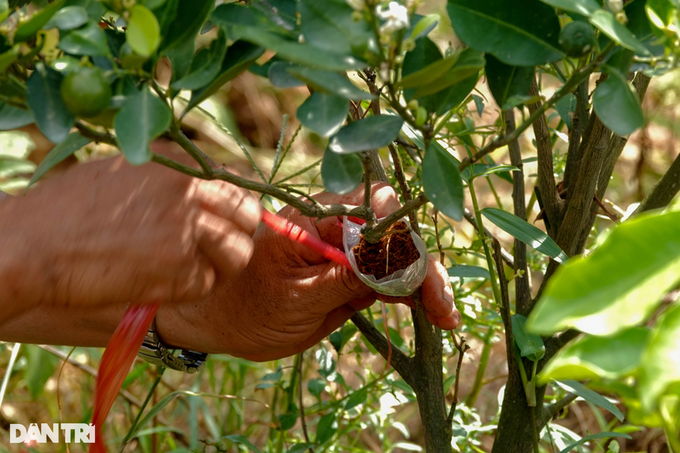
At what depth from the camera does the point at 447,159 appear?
0.43 meters

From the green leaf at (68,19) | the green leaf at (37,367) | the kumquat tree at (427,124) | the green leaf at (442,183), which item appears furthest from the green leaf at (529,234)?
the green leaf at (37,367)

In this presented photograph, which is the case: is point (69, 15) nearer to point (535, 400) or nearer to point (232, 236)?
point (232, 236)

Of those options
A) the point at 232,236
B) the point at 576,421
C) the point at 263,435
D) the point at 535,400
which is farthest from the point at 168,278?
the point at 576,421

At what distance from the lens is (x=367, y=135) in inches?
16.2

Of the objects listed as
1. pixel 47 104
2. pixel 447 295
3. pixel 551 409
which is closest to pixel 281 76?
pixel 47 104

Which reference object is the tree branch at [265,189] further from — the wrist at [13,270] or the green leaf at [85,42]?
the wrist at [13,270]

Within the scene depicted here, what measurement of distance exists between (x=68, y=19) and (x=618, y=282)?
0.33 metres

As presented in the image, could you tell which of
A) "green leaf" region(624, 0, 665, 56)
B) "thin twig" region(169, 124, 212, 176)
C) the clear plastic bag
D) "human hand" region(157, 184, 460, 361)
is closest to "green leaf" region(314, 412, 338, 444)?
"human hand" region(157, 184, 460, 361)

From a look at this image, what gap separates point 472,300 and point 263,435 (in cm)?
107

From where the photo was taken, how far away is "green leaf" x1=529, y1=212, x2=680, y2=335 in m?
0.25

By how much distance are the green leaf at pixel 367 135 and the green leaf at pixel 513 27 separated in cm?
8

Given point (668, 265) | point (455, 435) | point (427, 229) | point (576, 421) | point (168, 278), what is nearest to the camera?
point (668, 265)

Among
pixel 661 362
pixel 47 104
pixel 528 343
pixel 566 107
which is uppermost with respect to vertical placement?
pixel 566 107

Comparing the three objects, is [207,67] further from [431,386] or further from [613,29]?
[431,386]
